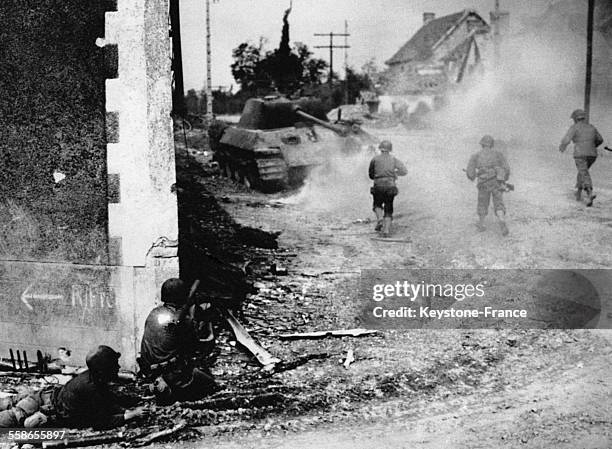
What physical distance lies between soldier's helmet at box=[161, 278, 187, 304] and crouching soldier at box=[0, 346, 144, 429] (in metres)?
0.64

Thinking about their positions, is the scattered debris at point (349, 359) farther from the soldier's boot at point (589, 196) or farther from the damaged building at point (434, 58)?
the damaged building at point (434, 58)

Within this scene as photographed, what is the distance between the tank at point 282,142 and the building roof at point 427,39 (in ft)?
42.6

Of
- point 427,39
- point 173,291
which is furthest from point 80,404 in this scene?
point 427,39

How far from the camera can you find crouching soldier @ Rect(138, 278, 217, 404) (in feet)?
16.5

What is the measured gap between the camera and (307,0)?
12.7m

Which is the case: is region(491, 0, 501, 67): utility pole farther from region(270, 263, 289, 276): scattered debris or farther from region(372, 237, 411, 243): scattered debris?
region(270, 263, 289, 276): scattered debris

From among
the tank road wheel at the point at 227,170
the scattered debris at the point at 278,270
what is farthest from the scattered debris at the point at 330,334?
the tank road wheel at the point at 227,170

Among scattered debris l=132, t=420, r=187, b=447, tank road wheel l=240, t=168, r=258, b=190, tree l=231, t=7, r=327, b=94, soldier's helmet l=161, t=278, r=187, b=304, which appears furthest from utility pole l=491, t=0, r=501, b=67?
scattered debris l=132, t=420, r=187, b=447

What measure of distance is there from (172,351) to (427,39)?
1041 inches

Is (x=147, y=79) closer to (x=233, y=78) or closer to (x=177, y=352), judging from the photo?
(x=177, y=352)

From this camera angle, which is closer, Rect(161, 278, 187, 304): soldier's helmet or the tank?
Rect(161, 278, 187, 304): soldier's helmet

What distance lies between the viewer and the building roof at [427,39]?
2793 cm

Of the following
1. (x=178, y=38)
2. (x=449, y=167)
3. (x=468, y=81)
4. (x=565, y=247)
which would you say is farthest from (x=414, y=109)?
(x=178, y=38)

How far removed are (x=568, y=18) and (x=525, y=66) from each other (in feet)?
8.30
